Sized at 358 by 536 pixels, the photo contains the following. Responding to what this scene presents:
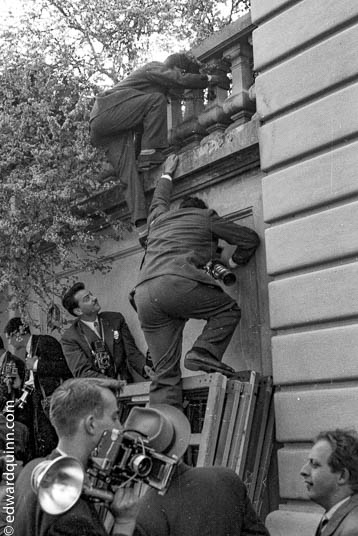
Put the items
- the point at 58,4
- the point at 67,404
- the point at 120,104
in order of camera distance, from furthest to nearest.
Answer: the point at 58,4 → the point at 120,104 → the point at 67,404

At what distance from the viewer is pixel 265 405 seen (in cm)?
676

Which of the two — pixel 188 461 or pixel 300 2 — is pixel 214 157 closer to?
pixel 300 2

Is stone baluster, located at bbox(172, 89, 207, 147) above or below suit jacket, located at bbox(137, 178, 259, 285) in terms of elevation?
above

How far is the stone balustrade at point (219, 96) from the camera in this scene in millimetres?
7742

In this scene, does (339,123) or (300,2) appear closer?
(339,123)

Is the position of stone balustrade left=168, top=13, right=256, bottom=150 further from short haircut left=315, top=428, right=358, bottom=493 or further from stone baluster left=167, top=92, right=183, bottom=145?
short haircut left=315, top=428, right=358, bottom=493

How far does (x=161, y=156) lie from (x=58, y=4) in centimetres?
423

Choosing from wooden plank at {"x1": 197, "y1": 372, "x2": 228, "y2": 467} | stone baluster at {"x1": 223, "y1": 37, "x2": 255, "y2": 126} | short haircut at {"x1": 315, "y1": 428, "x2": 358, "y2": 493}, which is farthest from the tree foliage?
short haircut at {"x1": 315, "y1": 428, "x2": 358, "y2": 493}

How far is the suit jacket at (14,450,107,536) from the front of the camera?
3199mm

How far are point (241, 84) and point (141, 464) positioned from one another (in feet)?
17.4

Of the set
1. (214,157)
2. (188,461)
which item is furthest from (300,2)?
(188,461)

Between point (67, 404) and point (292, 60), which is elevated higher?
point (292, 60)

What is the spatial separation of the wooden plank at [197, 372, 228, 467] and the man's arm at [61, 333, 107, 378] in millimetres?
1834

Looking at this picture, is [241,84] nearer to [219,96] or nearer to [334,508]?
[219,96]
